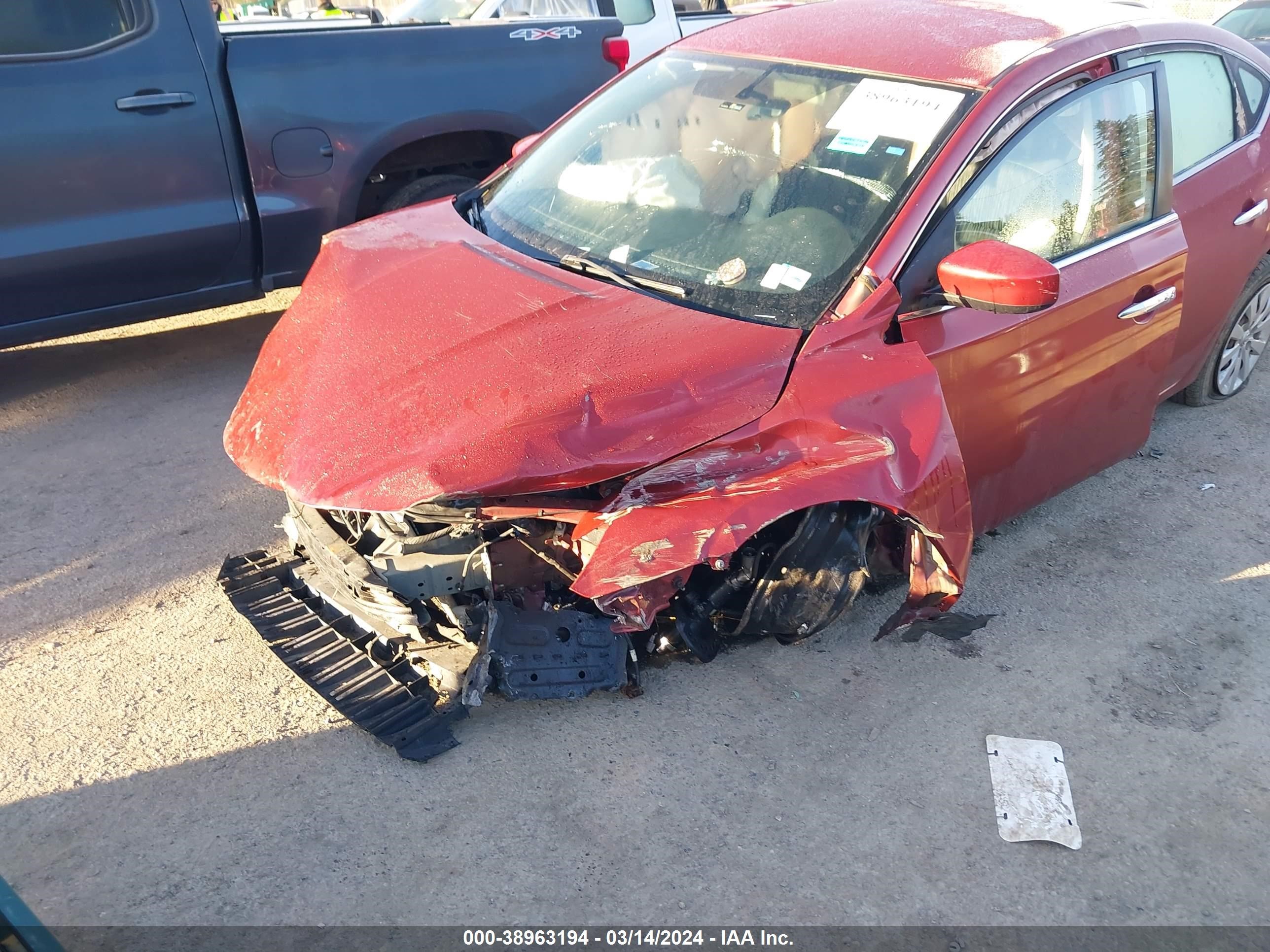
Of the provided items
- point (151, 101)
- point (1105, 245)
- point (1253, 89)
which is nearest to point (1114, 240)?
point (1105, 245)

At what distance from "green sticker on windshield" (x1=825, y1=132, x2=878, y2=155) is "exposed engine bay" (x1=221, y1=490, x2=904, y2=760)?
109 centimetres

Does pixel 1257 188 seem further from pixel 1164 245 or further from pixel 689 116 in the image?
pixel 689 116

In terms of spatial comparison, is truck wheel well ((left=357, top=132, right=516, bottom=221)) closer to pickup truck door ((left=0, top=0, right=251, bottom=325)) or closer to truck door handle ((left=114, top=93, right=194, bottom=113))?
pickup truck door ((left=0, top=0, right=251, bottom=325))

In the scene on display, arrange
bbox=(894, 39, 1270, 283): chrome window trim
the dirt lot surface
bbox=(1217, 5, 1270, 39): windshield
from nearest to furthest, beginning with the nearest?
the dirt lot surface < bbox=(894, 39, 1270, 283): chrome window trim < bbox=(1217, 5, 1270, 39): windshield

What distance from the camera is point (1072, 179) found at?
3363 mm

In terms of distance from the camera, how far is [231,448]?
300cm

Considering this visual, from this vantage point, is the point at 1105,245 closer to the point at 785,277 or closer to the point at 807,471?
the point at 785,277

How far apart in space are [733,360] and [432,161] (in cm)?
313

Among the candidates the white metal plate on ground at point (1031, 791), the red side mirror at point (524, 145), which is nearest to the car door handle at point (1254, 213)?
the white metal plate on ground at point (1031, 791)

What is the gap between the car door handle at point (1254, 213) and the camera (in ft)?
13.4

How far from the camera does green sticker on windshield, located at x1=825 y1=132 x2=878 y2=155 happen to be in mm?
3176

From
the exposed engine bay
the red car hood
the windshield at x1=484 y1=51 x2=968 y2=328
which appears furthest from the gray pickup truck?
the exposed engine bay

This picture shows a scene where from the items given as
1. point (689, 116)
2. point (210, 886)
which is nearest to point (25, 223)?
point (689, 116)

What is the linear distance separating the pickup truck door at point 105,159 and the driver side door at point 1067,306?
3.32 m
